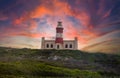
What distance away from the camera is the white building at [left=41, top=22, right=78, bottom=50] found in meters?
28.0

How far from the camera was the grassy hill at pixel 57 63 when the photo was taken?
26.7 metres

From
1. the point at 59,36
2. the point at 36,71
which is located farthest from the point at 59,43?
the point at 36,71

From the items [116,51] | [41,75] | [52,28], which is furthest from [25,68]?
[116,51]

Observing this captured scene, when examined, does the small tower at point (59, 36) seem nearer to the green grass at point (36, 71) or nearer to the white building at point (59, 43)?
the white building at point (59, 43)

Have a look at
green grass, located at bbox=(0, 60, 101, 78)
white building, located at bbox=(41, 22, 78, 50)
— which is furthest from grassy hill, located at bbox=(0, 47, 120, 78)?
white building, located at bbox=(41, 22, 78, 50)

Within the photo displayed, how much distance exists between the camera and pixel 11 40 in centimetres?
2773

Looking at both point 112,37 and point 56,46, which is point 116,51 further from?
point 56,46

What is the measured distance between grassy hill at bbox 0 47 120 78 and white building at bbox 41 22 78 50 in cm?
21

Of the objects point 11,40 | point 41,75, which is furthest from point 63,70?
point 11,40

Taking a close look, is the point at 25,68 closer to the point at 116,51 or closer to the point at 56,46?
the point at 56,46

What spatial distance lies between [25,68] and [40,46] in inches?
65.0

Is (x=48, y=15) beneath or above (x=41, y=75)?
above

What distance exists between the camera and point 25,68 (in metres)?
26.7

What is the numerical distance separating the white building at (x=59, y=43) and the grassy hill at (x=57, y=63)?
21 centimetres
